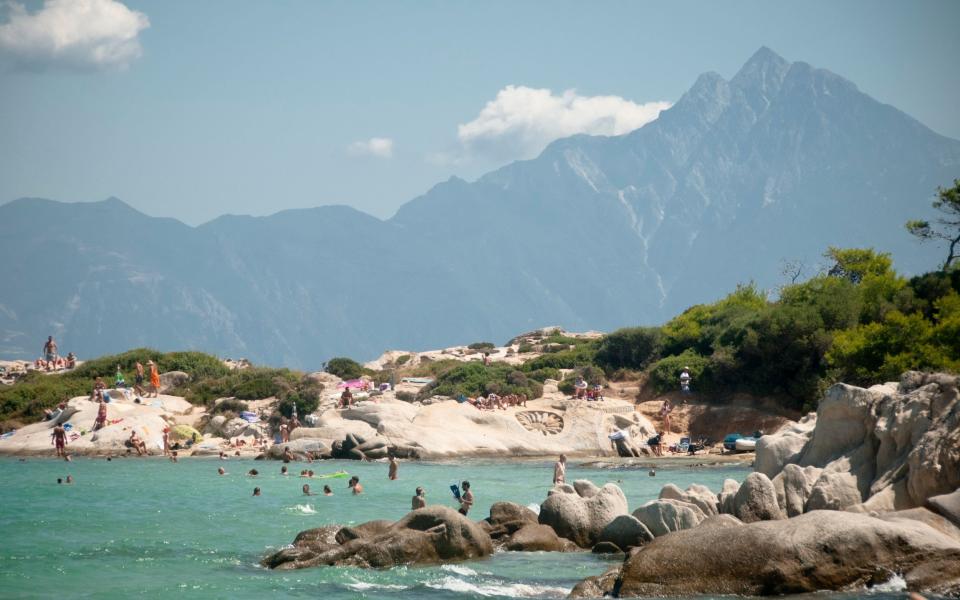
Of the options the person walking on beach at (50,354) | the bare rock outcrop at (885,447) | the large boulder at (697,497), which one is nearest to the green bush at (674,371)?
the bare rock outcrop at (885,447)

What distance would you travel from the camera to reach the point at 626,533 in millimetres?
23031

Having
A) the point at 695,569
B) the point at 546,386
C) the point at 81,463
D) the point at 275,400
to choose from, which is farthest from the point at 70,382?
the point at 695,569

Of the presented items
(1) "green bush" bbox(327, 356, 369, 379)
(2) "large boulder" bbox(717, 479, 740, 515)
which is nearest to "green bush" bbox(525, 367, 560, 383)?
(1) "green bush" bbox(327, 356, 369, 379)

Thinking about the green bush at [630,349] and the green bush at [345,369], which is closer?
the green bush at [630,349]

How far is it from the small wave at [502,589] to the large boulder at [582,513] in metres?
4.56

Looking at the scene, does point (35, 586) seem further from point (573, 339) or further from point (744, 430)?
point (573, 339)

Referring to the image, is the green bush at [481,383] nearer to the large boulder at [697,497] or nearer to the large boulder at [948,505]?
the large boulder at [697,497]

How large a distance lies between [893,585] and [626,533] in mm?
6425

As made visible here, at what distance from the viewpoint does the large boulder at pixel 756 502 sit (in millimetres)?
22312

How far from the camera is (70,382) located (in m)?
66.9

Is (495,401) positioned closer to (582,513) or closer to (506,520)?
(506,520)

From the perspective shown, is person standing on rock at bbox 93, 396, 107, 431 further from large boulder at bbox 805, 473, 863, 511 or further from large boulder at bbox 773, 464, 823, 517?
large boulder at bbox 805, 473, 863, 511

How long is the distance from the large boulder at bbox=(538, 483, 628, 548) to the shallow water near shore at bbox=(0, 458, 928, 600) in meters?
1.24

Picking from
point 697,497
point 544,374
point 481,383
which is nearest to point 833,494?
point 697,497
